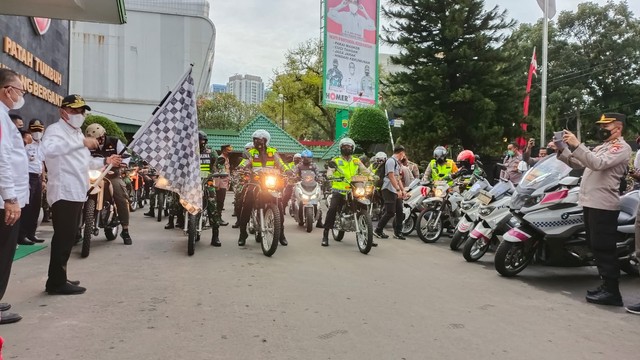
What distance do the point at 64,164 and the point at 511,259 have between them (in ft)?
17.2

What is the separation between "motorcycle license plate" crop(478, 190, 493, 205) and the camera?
732 centimetres

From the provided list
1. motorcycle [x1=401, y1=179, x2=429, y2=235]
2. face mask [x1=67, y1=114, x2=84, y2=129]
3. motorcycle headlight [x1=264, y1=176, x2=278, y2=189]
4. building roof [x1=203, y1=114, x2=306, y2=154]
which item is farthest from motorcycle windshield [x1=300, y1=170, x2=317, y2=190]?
building roof [x1=203, y1=114, x2=306, y2=154]

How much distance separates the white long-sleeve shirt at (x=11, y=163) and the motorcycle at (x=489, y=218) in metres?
5.52

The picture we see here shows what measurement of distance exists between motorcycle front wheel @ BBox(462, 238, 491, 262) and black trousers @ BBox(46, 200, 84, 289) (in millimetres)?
5178

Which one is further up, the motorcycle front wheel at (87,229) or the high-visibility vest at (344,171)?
the high-visibility vest at (344,171)

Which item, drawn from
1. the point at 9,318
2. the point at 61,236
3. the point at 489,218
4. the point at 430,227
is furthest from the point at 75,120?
the point at 430,227

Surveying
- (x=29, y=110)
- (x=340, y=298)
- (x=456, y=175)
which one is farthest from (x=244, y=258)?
(x=29, y=110)

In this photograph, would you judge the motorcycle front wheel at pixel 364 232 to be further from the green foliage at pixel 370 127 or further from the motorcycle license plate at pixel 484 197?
the green foliage at pixel 370 127

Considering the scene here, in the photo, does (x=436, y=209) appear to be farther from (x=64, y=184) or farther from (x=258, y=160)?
(x=64, y=184)

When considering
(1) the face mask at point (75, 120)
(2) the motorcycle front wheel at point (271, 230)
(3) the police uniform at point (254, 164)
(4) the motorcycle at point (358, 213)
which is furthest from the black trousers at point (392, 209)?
(1) the face mask at point (75, 120)

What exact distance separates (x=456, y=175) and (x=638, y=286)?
13.5 ft

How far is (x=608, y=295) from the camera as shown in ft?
17.3

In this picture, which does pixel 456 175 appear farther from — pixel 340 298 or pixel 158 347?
pixel 158 347

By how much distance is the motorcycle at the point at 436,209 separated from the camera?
9844 millimetres
